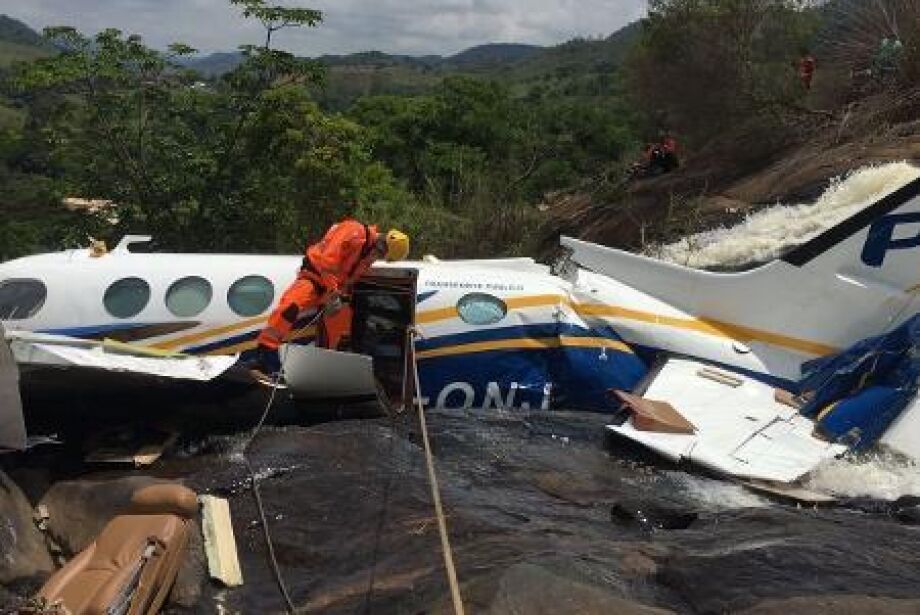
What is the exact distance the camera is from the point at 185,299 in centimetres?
1016

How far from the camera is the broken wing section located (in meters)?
8.47

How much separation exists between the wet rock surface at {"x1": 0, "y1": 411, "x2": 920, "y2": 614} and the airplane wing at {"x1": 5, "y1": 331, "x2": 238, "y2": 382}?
82 cm

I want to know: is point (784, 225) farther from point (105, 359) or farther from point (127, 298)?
point (105, 359)

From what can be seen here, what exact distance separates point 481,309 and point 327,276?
176 centimetres

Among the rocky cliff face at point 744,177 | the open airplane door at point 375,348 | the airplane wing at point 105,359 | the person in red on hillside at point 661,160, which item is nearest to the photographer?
the airplane wing at point 105,359

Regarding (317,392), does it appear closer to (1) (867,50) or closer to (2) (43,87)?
(2) (43,87)

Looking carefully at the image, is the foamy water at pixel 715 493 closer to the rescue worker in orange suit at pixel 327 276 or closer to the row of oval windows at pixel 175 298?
the rescue worker in orange suit at pixel 327 276

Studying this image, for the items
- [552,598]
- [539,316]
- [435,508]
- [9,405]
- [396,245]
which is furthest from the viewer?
[539,316]

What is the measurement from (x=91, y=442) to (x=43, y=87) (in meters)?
13.4

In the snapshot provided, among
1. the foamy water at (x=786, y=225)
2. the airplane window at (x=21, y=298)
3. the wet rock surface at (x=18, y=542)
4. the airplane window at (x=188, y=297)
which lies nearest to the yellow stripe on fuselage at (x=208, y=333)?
the airplane window at (x=188, y=297)

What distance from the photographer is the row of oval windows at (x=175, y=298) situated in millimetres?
10125

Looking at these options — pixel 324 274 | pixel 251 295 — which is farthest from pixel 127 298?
pixel 324 274

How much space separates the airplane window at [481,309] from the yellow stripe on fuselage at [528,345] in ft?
0.81

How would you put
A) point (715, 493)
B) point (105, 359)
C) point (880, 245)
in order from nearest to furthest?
point (105, 359), point (715, 493), point (880, 245)
